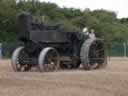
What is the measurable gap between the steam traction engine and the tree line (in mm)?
17569

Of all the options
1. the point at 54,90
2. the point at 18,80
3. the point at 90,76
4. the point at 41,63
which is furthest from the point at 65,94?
the point at 41,63

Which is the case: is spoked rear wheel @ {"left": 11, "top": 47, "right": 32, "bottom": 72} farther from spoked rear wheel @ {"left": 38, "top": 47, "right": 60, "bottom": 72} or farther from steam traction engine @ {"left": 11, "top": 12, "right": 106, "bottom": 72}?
spoked rear wheel @ {"left": 38, "top": 47, "right": 60, "bottom": 72}

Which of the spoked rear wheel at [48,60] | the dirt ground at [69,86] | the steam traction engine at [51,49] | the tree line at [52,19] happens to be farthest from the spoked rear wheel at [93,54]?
the tree line at [52,19]

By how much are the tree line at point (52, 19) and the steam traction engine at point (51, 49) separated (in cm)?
1757

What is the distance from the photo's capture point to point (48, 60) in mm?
24750

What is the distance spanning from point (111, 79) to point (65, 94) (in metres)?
4.05

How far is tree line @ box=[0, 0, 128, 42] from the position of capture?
53438 mm

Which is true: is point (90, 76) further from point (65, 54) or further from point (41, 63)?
point (65, 54)

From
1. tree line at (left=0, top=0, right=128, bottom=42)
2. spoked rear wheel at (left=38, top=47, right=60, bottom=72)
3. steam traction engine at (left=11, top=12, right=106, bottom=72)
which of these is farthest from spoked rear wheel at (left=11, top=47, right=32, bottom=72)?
tree line at (left=0, top=0, right=128, bottom=42)

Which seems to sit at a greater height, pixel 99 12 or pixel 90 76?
pixel 99 12

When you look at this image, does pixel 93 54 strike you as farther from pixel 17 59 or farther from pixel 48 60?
pixel 17 59

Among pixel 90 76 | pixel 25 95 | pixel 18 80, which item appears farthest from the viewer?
pixel 90 76

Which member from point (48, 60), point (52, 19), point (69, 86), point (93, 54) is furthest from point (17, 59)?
point (52, 19)

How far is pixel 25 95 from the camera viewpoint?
14.4m
